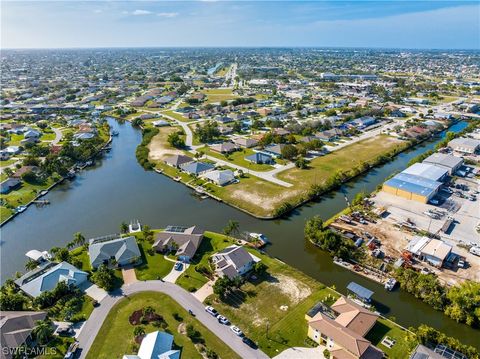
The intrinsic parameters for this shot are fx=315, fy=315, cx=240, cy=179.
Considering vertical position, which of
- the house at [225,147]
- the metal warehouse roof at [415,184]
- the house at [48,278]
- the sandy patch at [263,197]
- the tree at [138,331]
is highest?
the house at [225,147]

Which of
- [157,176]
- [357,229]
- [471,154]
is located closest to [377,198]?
[357,229]

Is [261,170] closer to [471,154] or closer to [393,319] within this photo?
[393,319]

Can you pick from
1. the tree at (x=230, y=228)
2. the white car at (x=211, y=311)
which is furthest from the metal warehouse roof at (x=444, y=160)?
the white car at (x=211, y=311)

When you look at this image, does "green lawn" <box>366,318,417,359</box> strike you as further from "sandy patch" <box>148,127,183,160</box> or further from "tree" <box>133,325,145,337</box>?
"sandy patch" <box>148,127,183,160</box>

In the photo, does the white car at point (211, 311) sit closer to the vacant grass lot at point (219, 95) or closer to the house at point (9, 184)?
the house at point (9, 184)

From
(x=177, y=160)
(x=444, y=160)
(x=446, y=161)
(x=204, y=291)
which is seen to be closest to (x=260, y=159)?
(x=177, y=160)

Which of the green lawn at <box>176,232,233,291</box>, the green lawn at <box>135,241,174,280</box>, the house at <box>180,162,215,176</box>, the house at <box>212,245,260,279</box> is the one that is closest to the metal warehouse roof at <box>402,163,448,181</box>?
the house at <box>212,245,260,279</box>

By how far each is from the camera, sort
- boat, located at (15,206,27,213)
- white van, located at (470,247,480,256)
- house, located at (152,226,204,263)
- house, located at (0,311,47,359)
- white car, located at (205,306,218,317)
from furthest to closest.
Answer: boat, located at (15,206,27,213), white van, located at (470,247,480,256), house, located at (152,226,204,263), white car, located at (205,306,218,317), house, located at (0,311,47,359)
